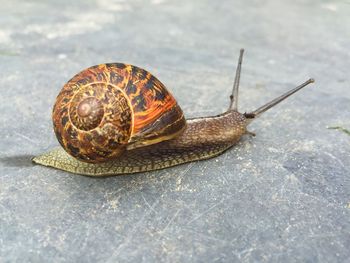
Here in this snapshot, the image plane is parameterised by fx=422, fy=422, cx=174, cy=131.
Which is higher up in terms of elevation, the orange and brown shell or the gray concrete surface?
the orange and brown shell

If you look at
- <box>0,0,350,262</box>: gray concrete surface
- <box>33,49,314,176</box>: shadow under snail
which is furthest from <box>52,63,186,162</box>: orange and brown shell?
<box>0,0,350,262</box>: gray concrete surface

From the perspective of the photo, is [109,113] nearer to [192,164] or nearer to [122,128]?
[122,128]

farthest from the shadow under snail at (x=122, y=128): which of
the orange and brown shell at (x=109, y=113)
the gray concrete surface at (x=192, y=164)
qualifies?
the gray concrete surface at (x=192, y=164)

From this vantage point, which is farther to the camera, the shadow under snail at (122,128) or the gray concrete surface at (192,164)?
the shadow under snail at (122,128)

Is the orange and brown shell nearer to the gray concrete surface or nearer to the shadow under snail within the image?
the shadow under snail

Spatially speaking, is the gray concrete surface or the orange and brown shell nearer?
the gray concrete surface

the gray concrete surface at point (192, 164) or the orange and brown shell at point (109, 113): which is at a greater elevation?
the orange and brown shell at point (109, 113)

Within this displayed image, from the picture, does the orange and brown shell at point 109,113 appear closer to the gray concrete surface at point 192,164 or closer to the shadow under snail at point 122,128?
the shadow under snail at point 122,128
